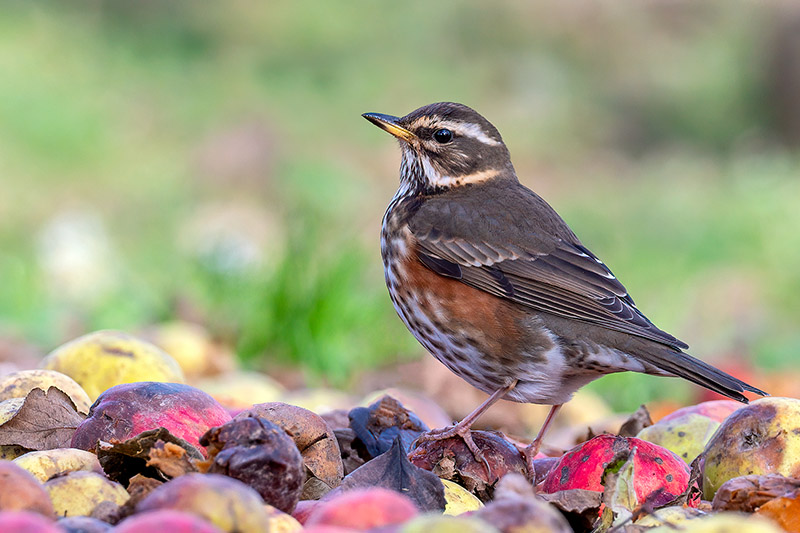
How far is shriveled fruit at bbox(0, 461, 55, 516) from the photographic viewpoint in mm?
2240

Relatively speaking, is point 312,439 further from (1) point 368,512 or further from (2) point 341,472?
(1) point 368,512

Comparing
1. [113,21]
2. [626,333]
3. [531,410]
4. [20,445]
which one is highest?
[113,21]

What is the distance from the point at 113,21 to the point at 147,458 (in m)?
19.2

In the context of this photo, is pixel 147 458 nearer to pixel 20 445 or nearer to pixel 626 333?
pixel 20 445

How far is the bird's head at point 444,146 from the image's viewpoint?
5.39 m

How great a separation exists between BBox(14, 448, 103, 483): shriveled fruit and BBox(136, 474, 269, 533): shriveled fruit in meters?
0.63

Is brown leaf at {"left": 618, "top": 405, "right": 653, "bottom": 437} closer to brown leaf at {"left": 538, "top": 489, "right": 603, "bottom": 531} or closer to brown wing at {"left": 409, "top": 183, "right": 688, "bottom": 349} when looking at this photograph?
brown wing at {"left": 409, "top": 183, "right": 688, "bottom": 349}

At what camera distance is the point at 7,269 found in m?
10.0

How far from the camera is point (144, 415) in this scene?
3.05 meters

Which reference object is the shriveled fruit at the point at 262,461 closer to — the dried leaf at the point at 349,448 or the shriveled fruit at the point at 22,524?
the shriveled fruit at the point at 22,524

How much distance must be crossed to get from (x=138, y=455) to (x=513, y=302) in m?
2.26

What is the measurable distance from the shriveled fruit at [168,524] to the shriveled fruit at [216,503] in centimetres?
13

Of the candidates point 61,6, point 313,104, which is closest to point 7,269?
point 313,104

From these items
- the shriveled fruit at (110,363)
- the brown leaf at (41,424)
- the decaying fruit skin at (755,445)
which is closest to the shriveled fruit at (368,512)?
the brown leaf at (41,424)
